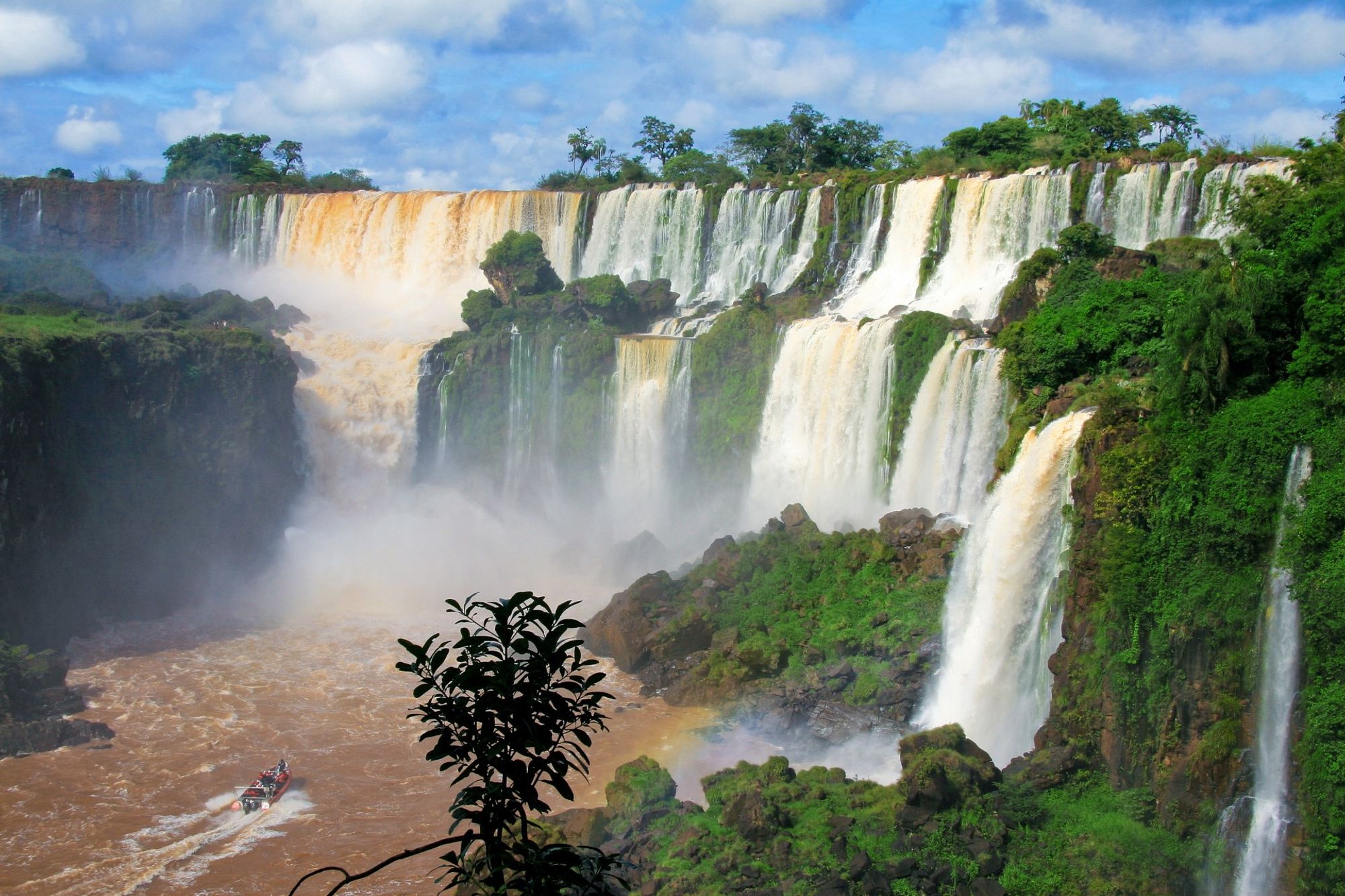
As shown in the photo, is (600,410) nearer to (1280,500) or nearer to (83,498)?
(83,498)

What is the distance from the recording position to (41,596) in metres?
24.2

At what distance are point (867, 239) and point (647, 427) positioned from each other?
8.84 m

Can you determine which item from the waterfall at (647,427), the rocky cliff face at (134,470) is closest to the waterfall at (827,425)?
the waterfall at (647,427)

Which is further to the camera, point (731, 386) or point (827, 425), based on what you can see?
point (731, 386)

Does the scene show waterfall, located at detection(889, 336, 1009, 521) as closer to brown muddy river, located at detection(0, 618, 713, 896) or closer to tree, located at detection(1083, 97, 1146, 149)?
brown muddy river, located at detection(0, 618, 713, 896)

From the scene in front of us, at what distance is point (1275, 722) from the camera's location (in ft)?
40.8

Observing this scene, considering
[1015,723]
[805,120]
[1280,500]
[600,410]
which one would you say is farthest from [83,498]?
[805,120]

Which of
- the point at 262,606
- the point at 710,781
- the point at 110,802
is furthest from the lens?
the point at 262,606

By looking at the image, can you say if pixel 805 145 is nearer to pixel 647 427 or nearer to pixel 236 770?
pixel 647 427

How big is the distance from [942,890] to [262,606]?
1965cm

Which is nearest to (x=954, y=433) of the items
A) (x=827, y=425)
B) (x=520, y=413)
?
(x=827, y=425)

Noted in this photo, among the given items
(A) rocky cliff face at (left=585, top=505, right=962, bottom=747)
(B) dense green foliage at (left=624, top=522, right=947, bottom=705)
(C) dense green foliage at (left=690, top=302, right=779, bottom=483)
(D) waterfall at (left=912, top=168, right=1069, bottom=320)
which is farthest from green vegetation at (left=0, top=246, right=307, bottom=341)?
(D) waterfall at (left=912, top=168, right=1069, bottom=320)

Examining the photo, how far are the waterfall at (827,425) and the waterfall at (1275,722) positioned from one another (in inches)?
512

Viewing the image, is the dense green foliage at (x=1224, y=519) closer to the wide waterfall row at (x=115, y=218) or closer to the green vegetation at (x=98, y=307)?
the green vegetation at (x=98, y=307)
